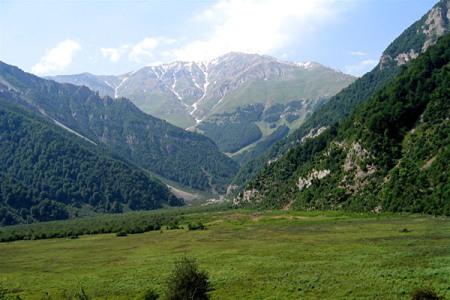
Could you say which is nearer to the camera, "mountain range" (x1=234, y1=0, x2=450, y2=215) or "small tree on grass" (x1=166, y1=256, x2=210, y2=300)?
"small tree on grass" (x1=166, y1=256, x2=210, y2=300)

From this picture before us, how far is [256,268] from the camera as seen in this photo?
59719 millimetres

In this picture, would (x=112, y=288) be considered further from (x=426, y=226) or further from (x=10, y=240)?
(x=10, y=240)

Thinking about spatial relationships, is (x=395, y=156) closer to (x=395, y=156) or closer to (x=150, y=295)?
(x=395, y=156)

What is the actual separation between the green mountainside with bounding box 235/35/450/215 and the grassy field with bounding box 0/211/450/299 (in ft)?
43.2

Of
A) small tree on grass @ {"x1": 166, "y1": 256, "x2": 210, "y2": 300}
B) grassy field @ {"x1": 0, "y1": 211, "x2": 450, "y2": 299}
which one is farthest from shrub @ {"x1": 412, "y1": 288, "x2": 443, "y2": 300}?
small tree on grass @ {"x1": 166, "y1": 256, "x2": 210, "y2": 300}

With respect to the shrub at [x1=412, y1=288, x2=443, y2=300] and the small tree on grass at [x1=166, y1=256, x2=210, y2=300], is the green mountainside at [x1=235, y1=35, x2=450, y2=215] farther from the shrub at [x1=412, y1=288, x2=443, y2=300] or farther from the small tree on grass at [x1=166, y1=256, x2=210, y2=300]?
the small tree on grass at [x1=166, y1=256, x2=210, y2=300]

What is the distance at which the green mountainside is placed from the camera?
10775cm

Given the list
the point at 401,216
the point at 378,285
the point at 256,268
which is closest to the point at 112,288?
the point at 256,268

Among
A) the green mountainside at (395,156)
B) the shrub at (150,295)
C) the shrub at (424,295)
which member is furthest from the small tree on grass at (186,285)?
the green mountainside at (395,156)

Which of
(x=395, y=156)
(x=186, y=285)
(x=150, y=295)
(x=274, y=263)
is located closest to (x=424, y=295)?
(x=186, y=285)

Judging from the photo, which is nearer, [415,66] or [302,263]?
[302,263]

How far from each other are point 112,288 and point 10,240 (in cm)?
9874

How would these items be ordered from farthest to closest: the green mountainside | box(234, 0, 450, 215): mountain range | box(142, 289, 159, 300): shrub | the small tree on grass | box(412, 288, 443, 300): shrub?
1. box(234, 0, 450, 215): mountain range
2. the green mountainside
3. box(142, 289, 159, 300): shrub
4. the small tree on grass
5. box(412, 288, 443, 300): shrub

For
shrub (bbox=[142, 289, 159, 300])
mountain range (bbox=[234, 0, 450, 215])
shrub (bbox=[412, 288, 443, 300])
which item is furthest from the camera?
mountain range (bbox=[234, 0, 450, 215])
